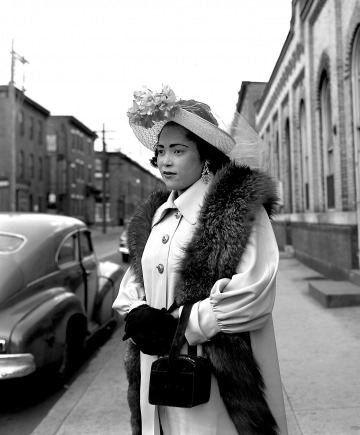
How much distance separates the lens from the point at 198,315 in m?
1.92

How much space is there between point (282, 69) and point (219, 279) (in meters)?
17.3

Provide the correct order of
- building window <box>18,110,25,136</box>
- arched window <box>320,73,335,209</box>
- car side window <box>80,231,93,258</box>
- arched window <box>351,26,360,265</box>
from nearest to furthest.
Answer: car side window <box>80,231,93,258</box>, arched window <box>351,26,360,265</box>, arched window <box>320,73,335,209</box>, building window <box>18,110,25,136</box>

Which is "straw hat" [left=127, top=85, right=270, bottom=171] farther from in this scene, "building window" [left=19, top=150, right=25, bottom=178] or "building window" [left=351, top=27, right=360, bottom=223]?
"building window" [left=19, top=150, right=25, bottom=178]

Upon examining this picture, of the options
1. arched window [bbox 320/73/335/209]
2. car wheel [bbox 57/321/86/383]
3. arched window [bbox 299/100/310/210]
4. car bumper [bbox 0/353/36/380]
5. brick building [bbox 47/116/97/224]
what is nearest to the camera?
car bumper [bbox 0/353/36/380]

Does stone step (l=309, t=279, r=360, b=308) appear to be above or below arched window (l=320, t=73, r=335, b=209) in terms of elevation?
below

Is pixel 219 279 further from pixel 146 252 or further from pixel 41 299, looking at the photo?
pixel 41 299

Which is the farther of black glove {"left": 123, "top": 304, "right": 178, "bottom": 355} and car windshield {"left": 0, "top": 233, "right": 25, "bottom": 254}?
car windshield {"left": 0, "top": 233, "right": 25, "bottom": 254}

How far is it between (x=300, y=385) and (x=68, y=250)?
3.19 m

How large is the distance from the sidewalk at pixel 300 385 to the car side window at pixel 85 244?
135cm

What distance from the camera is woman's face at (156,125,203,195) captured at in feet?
7.19

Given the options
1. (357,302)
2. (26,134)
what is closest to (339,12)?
(357,302)

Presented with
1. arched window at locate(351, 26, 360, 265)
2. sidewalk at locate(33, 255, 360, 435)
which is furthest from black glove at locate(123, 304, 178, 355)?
arched window at locate(351, 26, 360, 265)

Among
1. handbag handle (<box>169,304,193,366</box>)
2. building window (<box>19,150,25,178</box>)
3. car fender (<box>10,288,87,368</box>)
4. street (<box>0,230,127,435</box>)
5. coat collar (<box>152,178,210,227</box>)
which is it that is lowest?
street (<box>0,230,127,435</box>)

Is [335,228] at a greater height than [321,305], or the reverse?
[335,228]
